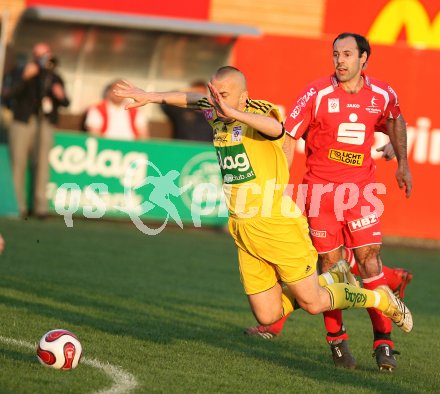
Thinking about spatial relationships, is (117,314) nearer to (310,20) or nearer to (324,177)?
(324,177)

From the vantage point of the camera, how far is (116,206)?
17203mm

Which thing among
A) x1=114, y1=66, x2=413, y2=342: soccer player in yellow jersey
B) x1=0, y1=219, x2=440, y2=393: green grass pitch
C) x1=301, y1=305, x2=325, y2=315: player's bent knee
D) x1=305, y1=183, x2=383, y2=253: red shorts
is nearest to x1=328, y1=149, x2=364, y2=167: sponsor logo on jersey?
x1=305, y1=183, x2=383, y2=253: red shorts

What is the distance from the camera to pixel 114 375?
7.07 metres

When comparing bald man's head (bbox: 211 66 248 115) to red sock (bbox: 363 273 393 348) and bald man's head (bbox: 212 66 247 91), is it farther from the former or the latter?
red sock (bbox: 363 273 393 348)

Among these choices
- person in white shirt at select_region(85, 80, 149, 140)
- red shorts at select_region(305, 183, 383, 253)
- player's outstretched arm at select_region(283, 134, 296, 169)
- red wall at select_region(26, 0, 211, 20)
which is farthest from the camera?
red wall at select_region(26, 0, 211, 20)

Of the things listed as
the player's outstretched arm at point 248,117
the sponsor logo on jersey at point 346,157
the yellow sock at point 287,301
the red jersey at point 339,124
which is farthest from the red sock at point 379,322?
the player's outstretched arm at point 248,117

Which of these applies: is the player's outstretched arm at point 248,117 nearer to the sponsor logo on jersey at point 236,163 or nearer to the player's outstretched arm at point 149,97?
the sponsor logo on jersey at point 236,163

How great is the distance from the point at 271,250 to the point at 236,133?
79cm

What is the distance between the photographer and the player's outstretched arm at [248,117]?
7.14 m

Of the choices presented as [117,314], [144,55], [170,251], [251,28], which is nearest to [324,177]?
[117,314]

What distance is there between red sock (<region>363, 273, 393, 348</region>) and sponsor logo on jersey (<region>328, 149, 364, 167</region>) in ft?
2.71

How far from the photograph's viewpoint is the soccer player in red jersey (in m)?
8.38

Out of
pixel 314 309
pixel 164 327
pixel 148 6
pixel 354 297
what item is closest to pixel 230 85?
pixel 314 309

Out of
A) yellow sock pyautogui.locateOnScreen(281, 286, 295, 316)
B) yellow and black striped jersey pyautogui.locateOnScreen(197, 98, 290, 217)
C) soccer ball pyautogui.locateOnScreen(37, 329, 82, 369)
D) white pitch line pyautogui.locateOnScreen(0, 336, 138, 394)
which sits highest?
yellow and black striped jersey pyautogui.locateOnScreen(197, 98, 290, 217)
